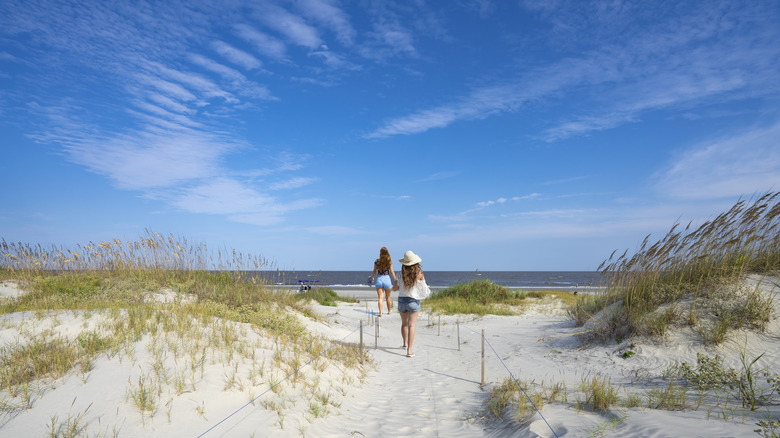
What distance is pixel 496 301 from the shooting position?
1744 cm

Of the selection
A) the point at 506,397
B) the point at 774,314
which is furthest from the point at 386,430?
the point at 774,314

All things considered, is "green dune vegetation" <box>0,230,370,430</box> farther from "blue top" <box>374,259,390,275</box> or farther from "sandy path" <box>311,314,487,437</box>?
"blue top" <box>374,259,390,275</box>

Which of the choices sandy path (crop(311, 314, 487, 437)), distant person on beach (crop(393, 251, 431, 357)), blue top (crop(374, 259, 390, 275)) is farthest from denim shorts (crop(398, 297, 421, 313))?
blue top (crop(374, 259, 390, 275))

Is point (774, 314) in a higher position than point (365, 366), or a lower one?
higher

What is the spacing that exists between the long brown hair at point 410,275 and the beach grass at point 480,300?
716 centimetres

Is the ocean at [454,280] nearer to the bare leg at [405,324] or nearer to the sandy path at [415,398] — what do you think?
the bare leg at [405,324]

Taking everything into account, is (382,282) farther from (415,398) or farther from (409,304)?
(415,398)

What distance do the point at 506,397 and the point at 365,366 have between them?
10.6 ft

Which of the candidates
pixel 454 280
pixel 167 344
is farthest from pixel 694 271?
pixel 454 280

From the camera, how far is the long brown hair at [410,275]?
8.23 meters

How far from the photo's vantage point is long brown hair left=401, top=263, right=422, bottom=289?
8234mm

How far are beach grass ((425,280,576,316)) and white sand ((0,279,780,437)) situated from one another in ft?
20.8

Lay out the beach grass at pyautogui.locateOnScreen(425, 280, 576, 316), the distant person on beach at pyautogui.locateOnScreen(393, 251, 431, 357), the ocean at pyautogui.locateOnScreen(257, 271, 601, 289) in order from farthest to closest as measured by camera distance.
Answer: the ocean at pyautogui.locateOnScreen(257, 271, 601, 289), the beach grass at pyautogui.locateOnScreen(425, 280, 576, 316), the distant person on beach at pyautogui.locateOnScreen(393, 251, 431, 357)

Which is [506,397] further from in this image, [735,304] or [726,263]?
[726,263]
